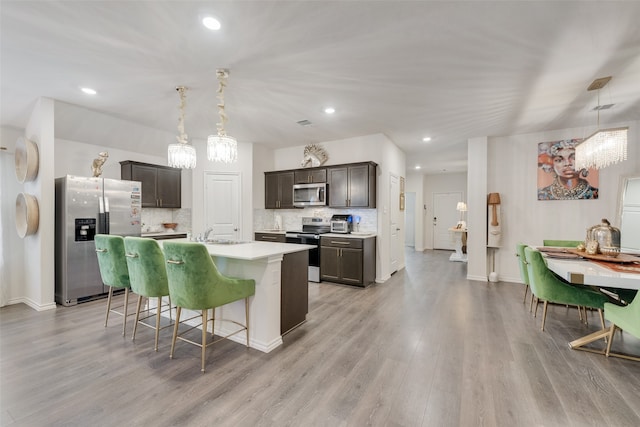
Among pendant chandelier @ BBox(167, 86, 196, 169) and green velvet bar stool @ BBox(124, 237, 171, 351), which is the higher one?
pendant chandelier @ BBox(167, 86, 196, 169)

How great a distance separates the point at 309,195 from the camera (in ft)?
18.1

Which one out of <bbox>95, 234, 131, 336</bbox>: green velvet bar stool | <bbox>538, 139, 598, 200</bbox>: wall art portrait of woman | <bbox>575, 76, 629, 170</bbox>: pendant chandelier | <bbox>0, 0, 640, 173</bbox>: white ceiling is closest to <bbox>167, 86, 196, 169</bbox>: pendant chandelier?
<bbox>0, 0, 640, 173</bbox>: white ceiling

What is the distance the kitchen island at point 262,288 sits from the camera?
8.21 feet

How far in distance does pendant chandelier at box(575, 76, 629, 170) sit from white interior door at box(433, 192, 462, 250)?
20.9ft

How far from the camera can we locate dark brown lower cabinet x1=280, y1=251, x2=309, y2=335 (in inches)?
108

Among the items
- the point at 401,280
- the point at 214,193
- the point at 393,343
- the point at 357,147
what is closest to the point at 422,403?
the point at 393,343

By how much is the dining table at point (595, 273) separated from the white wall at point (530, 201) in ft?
7.39

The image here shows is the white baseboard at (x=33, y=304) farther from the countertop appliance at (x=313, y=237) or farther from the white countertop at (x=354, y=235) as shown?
the white countertop at (x=354, y=235)

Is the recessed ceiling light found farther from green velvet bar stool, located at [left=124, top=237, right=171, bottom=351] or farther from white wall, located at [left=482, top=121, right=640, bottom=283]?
white wall, located at [left=482, top=121, right=640, bottom=283]

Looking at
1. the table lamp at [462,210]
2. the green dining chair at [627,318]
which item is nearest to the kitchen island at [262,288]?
the green dining chair at [627,318]

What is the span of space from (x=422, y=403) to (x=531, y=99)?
3680 mm

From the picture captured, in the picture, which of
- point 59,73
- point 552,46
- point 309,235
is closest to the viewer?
point 552,46

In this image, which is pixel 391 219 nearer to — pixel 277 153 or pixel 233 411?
pixel 277 153

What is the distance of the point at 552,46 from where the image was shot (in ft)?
7.57
